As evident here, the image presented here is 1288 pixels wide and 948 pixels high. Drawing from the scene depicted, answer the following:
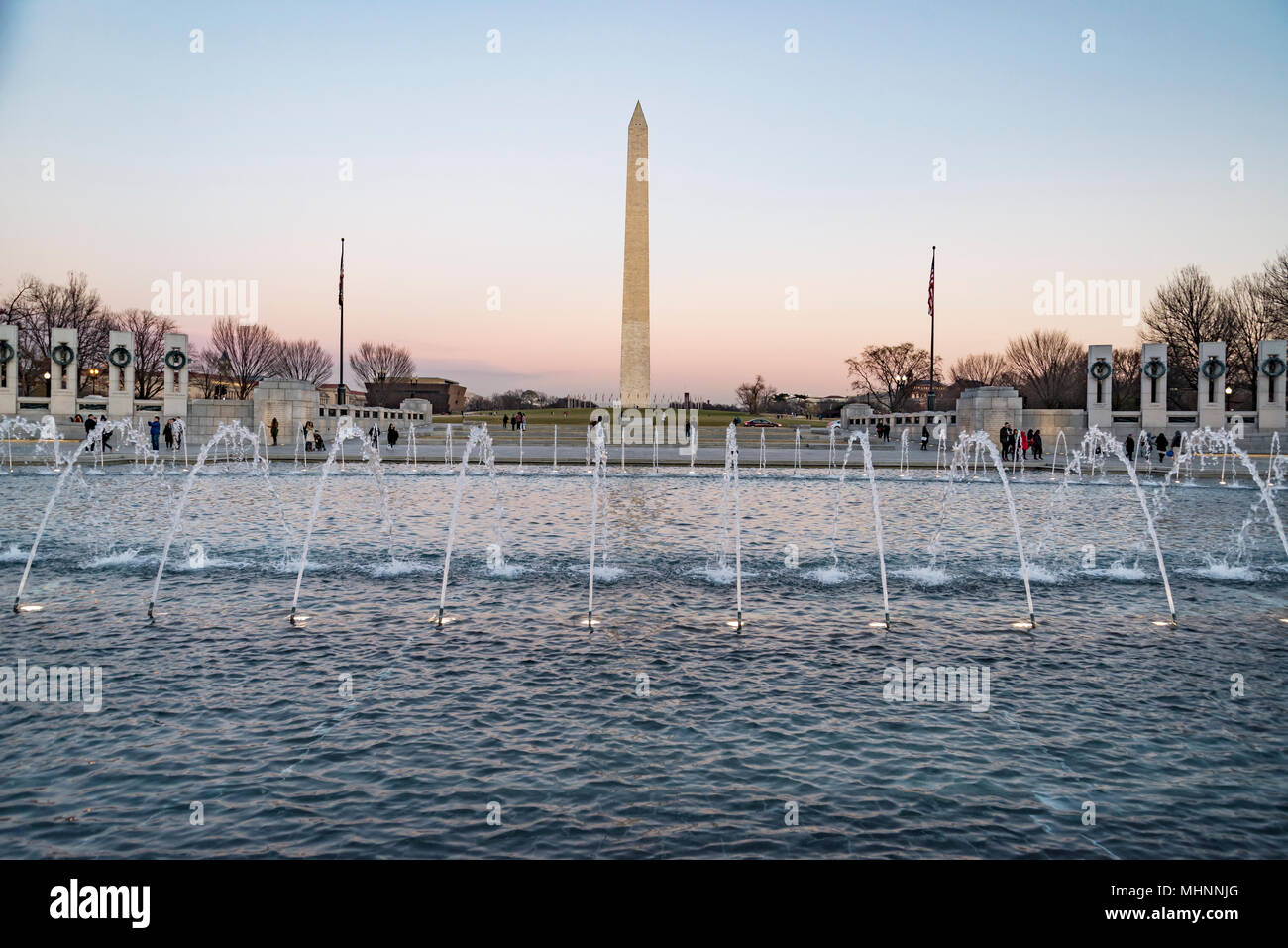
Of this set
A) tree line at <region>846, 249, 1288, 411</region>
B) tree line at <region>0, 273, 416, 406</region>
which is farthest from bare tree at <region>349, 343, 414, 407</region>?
tree line at <region>846, 249, 1288, 411</region>

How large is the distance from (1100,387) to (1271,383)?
768cm

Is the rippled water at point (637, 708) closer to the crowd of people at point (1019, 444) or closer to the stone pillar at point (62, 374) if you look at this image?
the crowd of people at point (1019, 444)

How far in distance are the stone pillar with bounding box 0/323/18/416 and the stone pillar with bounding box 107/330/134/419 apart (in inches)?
176

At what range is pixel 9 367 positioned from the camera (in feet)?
139

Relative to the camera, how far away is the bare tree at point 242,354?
83250 mm

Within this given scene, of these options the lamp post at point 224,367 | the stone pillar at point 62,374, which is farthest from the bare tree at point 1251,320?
the lamp post at point 224,367

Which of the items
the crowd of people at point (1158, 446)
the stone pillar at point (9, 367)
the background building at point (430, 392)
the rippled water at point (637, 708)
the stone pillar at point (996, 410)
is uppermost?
the background building at point (430, 392)

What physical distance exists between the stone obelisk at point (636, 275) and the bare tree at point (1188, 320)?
3617 centimetres

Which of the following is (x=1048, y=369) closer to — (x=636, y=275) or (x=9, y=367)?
(x=636, y=275)

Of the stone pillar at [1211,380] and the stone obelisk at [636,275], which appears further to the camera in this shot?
the stone pillar at [1211,380]

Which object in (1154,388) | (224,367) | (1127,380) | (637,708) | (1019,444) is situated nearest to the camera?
(637,708)

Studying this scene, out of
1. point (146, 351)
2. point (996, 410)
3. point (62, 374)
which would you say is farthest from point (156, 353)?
point (996, 410)

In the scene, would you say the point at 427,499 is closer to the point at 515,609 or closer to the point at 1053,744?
the point at 515,609

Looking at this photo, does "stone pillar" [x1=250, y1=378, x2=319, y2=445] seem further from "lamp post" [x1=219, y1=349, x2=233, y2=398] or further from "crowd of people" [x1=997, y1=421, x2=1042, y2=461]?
"lamp post" [x1=219, y1=349, x2=233, y2=398]
